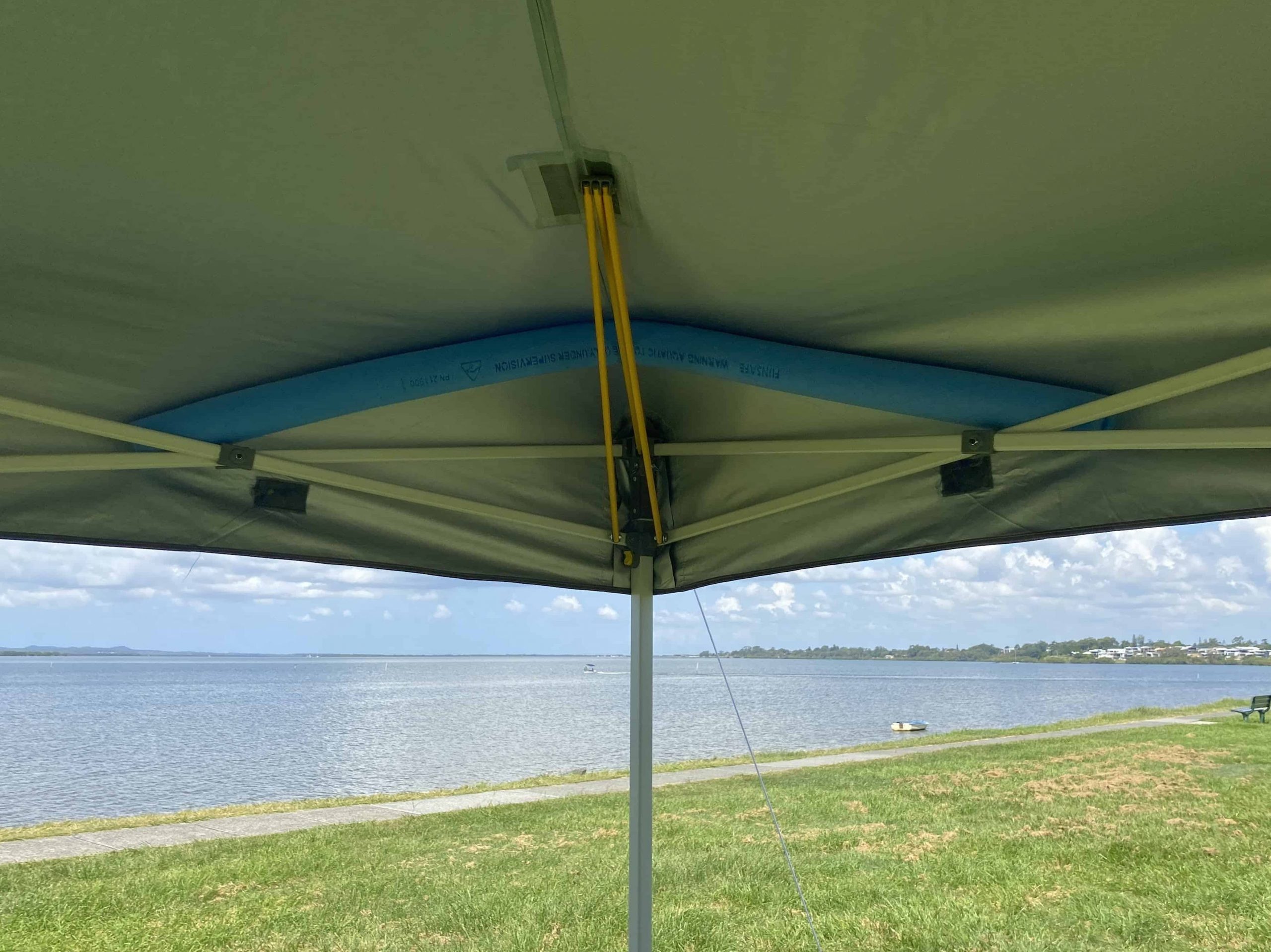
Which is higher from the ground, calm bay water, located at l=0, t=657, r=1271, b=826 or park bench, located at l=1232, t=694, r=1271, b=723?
park bench, located at l=1232, t=694, r=1271, b=723

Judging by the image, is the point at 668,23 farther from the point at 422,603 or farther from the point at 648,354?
the point at 422,603

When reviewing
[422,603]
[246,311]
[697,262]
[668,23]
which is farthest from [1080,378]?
[422,603]

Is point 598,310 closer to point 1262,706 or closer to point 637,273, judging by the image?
point 637,273

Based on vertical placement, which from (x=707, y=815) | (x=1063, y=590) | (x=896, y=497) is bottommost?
(x=707, y=815)

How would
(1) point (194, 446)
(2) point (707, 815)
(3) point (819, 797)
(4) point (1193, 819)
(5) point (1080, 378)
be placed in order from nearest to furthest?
1. (5) point (1080, 378)
2. (1) point (194, 446)
3. (4) point (1193, 819)
4. (2) point (707, 815)
5. (3) point (819, 797)

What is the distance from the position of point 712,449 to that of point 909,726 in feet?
75.1

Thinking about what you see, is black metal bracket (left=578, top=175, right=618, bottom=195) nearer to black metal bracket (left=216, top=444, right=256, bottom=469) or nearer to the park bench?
black metal bracket (left=216, top=444, right=256, bottom=469)

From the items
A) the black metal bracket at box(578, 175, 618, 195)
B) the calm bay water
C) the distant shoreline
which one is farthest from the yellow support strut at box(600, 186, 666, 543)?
the distant shoreline

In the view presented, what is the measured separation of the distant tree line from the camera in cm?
5578

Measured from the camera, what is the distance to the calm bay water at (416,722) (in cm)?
1778

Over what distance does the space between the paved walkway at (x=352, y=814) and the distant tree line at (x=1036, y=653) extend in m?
40.4

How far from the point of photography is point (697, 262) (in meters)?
1.22

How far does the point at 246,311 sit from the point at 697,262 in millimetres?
646

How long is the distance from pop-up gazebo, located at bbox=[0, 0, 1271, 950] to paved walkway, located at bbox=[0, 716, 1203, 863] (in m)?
8.40
